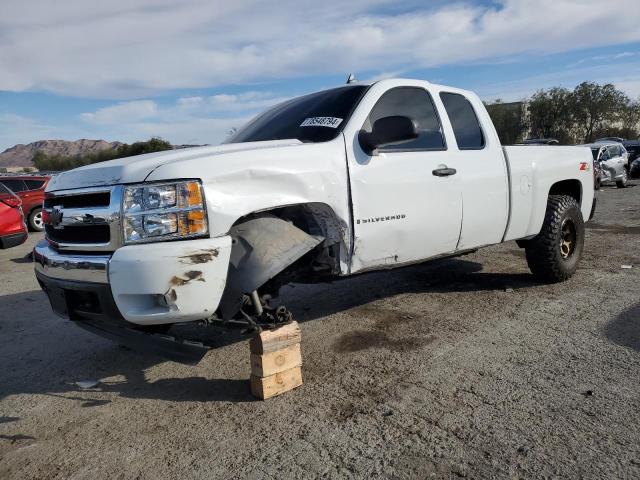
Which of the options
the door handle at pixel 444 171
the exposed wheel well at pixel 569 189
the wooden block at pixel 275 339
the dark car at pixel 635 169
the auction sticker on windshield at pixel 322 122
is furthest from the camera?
the dark car at pixel 635 169

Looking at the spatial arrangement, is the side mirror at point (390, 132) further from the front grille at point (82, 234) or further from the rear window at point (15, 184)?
the rear window at point (15, 184)

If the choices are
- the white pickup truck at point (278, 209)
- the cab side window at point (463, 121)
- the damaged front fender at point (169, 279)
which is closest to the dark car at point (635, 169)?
the white pickup truck at point (278, 209)

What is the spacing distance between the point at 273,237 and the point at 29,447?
5.79ft

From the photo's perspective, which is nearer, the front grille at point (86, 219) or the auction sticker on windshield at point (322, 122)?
the front grille at point (86, 219)

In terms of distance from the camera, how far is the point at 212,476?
2.47 meters

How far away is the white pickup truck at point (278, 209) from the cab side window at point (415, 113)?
0.04 ft

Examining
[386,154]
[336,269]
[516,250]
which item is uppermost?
[386,154]

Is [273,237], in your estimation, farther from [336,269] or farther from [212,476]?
[212,476]

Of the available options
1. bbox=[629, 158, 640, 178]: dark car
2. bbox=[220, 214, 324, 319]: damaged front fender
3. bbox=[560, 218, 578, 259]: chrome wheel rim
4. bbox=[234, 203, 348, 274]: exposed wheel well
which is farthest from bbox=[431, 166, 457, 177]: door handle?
bbox=[629, 158, 640, 178]: dark car

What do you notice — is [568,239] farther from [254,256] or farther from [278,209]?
[254,256]

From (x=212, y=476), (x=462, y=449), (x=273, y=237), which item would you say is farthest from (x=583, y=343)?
(x=212, y=476)

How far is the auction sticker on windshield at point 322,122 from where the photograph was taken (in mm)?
3756

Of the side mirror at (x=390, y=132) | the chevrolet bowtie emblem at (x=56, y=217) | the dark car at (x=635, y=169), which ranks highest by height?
the side mirror at (x=390, y=132)

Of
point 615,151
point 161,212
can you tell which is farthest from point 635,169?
point 161,212
